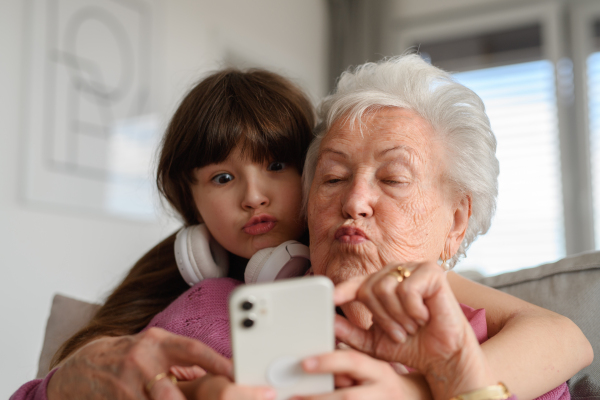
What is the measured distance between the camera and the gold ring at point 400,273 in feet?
2.37

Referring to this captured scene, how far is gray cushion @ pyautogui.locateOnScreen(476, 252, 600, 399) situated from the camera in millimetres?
1244

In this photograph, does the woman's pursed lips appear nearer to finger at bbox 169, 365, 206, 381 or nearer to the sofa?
finger at bbox 169, 365, 206, 381

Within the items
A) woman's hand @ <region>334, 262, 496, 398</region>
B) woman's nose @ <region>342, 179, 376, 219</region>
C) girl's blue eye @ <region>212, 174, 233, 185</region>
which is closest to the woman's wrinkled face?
woman's nose @ <region>342, 179, 376, 219</region>

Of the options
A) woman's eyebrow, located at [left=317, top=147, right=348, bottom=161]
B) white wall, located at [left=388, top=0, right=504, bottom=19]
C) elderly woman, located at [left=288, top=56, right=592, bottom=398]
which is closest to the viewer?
elderly woman, located at [left=288, top=56, right=592, bottom=398]

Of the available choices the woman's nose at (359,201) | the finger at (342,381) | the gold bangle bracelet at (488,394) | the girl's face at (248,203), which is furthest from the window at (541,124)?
the finger at (342,381)

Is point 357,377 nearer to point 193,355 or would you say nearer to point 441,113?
point 193,355

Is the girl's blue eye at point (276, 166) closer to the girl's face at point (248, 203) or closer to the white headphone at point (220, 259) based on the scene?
the girl's face at point (248, 203)

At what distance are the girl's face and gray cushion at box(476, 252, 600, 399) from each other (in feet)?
2.03

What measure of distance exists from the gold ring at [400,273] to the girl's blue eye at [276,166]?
68 cm

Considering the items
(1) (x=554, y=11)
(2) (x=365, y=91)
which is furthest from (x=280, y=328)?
(1) (x=554, y=11)

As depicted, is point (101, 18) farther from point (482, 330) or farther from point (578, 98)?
point (578, 98)

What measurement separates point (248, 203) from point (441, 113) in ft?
1.63

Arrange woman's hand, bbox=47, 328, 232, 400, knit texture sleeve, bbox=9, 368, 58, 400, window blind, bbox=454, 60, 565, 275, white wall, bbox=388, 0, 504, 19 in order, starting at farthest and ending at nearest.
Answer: white wall, bbox=388, 0, 504, 19 → window blind, bbox=454, 60, 565, 275 → knit texture sleeve, bbox=9, 368, 58, 400 → woman's hand, bbox=47, 328, 232, 400

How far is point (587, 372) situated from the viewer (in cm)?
124
